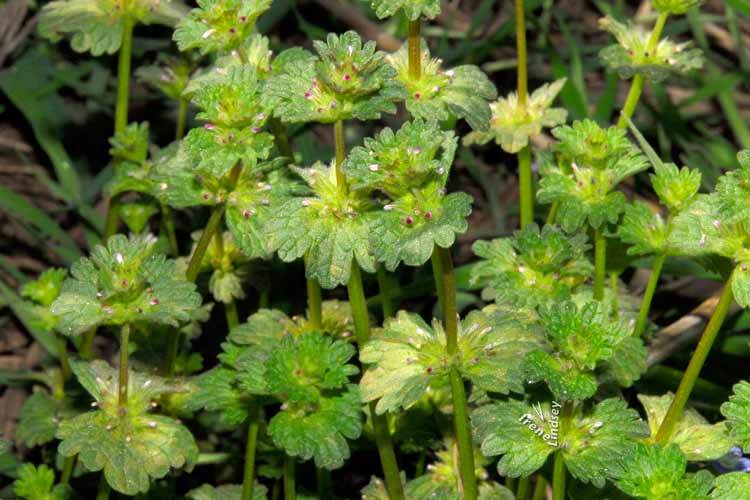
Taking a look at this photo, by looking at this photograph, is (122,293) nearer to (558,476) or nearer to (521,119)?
(558,476)

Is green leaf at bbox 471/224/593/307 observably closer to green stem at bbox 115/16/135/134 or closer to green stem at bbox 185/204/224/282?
green stem at bbox 185/204/224/282

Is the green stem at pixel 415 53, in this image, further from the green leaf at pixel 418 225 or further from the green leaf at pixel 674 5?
the green leaf at pixel 674 5

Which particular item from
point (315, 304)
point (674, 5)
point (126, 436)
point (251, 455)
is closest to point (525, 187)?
point (674, 5)

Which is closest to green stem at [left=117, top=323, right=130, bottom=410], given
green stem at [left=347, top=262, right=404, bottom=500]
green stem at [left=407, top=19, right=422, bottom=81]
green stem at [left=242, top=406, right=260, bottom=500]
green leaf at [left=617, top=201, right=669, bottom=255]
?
green stem at [left=242, top=406, right=260, bottom=500]

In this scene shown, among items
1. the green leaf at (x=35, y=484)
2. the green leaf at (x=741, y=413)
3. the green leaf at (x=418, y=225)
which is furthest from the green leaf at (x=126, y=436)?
the green leaf at (x=741, y=413)

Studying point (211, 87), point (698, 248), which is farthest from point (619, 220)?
point (211, 87)

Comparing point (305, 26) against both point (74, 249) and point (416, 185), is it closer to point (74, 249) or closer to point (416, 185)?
point (74, 249)
